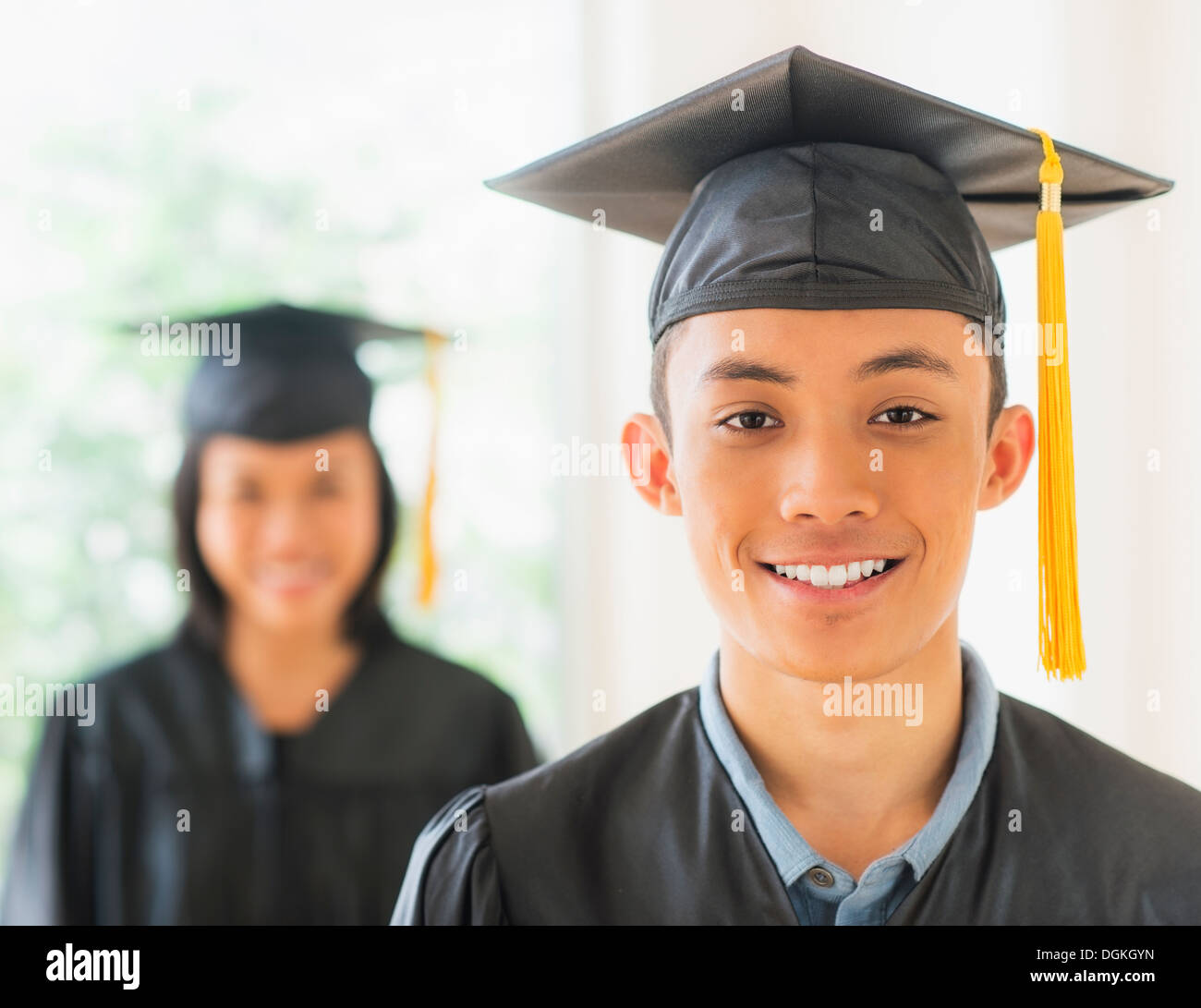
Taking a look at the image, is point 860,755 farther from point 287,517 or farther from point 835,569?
point 287,517

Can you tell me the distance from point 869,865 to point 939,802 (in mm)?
80

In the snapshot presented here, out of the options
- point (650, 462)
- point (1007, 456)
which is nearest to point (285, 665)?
point (650, 462)

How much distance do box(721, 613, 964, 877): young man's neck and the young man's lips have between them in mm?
92

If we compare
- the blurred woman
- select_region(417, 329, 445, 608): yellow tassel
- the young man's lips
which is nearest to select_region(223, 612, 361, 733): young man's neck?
the blurred woman

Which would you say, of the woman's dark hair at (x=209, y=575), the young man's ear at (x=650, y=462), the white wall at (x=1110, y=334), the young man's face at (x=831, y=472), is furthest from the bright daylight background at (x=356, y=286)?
the young man's face at (x=831, y=472)

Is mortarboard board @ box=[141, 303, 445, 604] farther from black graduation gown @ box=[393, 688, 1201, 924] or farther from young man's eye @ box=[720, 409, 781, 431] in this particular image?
young man's eye @ box=[720, 409, 781, 431]

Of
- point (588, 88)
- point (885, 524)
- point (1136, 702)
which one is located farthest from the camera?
point (588, 88)

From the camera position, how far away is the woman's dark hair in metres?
1.97

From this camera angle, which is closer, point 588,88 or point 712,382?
point 712,382

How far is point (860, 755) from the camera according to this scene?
975mm
